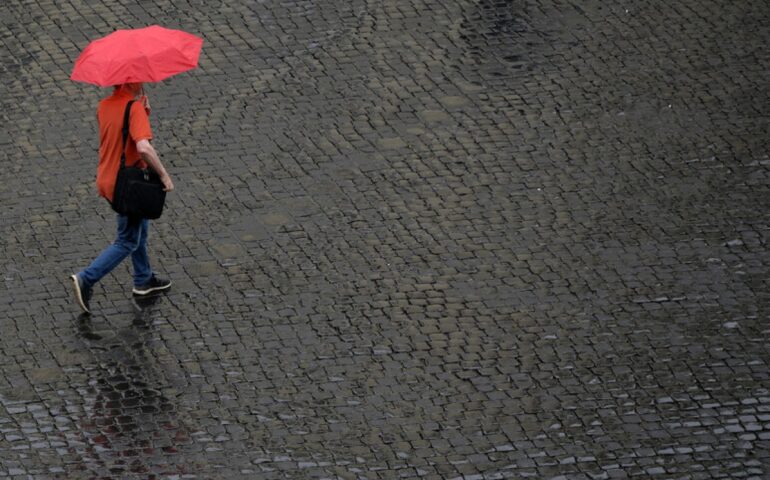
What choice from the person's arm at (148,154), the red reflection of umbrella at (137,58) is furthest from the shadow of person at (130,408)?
the red reflection of umbrella at (137,58)

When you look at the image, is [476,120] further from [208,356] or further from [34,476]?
[34,476]

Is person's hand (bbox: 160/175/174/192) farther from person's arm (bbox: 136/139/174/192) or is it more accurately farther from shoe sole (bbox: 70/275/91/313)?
shoe sole (bbox: 70/275/91/313)

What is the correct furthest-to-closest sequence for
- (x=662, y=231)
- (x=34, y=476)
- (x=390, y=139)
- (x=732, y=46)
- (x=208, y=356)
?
(x=732, y=46)
(x=390, y=139)
(x=662, y=231)
(x=208, y=356)
(x=34, y=476)

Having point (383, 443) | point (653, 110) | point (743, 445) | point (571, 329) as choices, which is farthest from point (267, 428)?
point (653, 110)

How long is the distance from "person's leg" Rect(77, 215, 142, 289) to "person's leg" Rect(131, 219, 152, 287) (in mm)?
62

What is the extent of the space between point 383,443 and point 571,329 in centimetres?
Answer: 168

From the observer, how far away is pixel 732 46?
13.1m

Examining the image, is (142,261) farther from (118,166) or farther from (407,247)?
(407,247)

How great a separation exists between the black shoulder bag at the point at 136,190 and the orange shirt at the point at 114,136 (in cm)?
4

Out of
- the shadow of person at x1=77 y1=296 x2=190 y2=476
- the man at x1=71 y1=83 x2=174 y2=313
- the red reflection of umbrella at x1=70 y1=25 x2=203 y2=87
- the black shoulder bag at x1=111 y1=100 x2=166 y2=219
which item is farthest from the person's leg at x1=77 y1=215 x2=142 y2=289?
the red reflection of umbrella at x1=70 y1=25 x2=203 y2=87

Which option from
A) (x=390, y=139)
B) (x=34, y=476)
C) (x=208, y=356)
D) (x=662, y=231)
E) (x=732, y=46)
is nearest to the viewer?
(x=34, y=476)

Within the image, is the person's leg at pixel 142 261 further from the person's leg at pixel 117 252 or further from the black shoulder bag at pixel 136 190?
the black shoulder bag at pixel 136 190

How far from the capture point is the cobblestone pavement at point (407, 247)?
8.91 meters

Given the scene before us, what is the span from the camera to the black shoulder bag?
9.79 meters
